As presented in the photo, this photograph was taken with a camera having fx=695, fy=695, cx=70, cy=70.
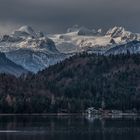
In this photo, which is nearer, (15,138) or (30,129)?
(15,138)

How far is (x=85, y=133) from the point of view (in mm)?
180875

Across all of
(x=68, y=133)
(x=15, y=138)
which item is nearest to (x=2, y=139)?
(x=15, y=138)

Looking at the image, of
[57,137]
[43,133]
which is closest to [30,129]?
[43,133]

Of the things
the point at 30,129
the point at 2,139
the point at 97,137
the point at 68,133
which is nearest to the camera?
the point at 2,139

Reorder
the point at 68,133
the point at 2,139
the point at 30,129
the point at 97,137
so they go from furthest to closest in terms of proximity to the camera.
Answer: the point at 30,129, the point at 68,133, the point at 97,137, the point at 2,139

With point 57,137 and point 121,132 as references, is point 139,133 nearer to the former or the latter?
point 121,132

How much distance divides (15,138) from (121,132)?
122ft

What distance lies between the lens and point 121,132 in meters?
188

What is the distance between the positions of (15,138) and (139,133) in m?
37.8

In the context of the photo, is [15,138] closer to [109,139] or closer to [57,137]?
[57,137]

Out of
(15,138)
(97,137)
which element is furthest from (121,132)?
(15,138)

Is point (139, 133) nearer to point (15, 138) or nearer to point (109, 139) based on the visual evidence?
point (109, 139)

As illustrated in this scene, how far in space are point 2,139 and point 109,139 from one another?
2554cm

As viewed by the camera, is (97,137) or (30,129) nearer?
(97,137)
